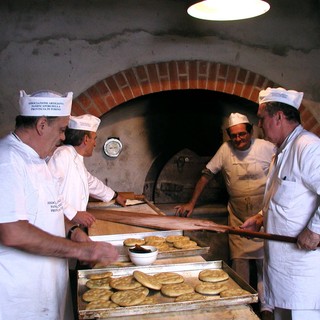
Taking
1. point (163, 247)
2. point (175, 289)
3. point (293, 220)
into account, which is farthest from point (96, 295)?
point (293, 220)

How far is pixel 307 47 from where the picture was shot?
423cm

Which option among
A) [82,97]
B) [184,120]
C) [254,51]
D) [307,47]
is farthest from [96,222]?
[307,47]

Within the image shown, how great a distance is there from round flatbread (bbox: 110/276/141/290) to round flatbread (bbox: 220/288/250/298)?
14.8 inches

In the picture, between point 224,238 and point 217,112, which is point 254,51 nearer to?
point 217,112

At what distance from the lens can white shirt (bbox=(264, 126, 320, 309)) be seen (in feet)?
7.68

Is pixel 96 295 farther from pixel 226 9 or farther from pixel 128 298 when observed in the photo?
pixel 226 9

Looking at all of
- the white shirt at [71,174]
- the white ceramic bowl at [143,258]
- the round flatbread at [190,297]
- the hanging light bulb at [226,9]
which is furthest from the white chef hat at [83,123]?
the round flatbread at [190,297]

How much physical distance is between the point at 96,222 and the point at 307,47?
2.63 metres

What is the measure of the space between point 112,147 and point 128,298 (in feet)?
9.02

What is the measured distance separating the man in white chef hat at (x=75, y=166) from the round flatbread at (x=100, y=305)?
3.99 feet

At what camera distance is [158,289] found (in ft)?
6.20

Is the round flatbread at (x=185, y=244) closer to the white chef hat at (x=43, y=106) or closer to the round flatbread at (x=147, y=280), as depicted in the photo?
the round flatbread at (x=147, y=280)

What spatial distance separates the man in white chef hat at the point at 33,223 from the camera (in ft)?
5.82

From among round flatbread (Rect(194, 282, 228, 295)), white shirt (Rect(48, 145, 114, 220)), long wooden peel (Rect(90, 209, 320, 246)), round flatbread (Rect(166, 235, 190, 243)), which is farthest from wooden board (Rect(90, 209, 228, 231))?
round flatbread (Rect(194, 282, 228, 295))
